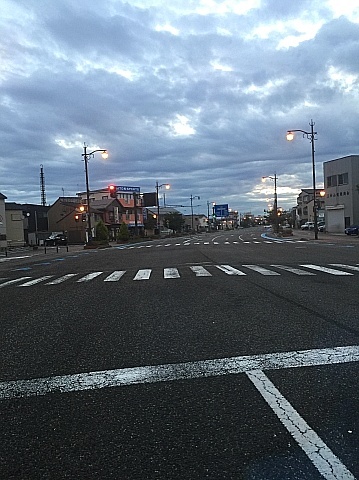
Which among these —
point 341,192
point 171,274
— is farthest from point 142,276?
point 341,192

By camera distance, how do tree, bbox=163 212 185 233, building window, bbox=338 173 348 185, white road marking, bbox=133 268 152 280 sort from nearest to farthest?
1. white road marking, bbox=133 268 152 280
2. building window, bbox=338 173 348 185
3. tree, bbox=163 212 185 233

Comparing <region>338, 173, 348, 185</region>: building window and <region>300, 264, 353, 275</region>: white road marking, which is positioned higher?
<region>338, 173, 348, 185</region>: building window

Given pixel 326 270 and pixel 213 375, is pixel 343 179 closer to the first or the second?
pixel 326 270

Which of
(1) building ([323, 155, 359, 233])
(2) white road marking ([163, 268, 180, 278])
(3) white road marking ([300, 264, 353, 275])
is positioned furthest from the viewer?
(1) building ([323, 155, 359, 233])

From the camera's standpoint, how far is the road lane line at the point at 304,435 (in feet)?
9.97

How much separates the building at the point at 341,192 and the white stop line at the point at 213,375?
5506 cm

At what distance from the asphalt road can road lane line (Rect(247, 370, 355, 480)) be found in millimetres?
12

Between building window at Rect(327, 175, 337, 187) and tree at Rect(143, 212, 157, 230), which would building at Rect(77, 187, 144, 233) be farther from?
building window at Rect(327, 175, 337, 187)

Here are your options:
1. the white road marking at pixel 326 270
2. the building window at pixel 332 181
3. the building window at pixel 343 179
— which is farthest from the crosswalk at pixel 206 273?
the building window at pixel 332 181

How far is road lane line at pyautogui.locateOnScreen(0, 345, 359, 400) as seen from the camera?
479 cm

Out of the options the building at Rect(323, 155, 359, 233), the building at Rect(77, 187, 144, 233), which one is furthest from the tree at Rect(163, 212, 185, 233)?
the building at Rect(323, 155, 359, 233)

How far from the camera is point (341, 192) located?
6138cm

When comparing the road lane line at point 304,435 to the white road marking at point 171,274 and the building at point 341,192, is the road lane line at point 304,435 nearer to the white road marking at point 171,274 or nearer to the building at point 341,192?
the white road marking at point 171,274

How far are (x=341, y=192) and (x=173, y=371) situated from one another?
200ft
